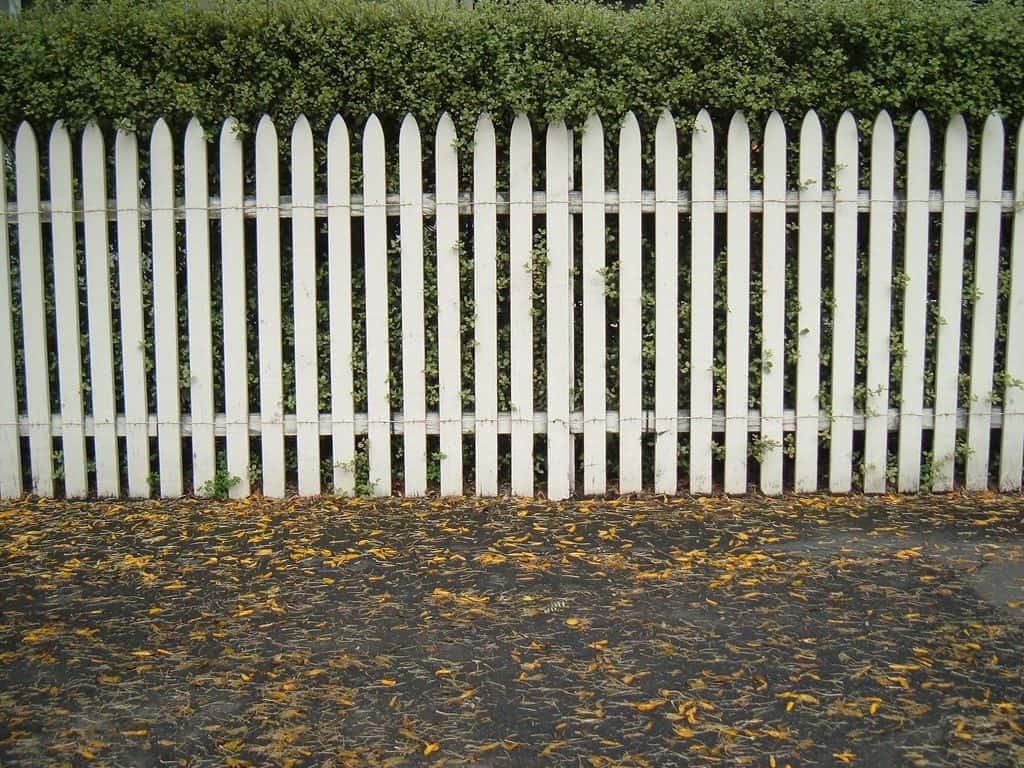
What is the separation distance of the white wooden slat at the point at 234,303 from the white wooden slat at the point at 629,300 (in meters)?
2.24

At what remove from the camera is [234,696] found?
3.00 m

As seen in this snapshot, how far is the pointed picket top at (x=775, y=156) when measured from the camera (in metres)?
5.18

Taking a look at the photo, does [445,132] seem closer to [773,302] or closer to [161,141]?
[161,141]

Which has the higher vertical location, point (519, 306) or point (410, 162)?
point (410, 162)

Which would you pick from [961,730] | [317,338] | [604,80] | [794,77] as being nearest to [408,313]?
[317,338]

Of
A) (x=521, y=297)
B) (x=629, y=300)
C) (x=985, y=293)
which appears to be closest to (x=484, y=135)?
(x=521, y=297)

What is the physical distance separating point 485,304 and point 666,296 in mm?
1068

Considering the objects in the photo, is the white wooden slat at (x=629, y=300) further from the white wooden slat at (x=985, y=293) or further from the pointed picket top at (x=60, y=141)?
the pointed picket top at (x=60, y=141)

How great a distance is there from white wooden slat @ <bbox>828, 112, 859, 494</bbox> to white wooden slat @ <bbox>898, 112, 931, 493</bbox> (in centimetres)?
31

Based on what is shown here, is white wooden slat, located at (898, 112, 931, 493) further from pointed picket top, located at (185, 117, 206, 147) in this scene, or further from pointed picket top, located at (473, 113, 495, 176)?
pointed picket top, located at (185, 117, 206, 147)

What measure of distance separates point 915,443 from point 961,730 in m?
2.97

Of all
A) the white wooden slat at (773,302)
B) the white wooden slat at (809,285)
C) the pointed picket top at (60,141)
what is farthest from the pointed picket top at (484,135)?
the pointed picket top at (60,141)

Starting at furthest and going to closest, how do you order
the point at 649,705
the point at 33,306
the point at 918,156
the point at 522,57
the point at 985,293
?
the point at 33,306 < the point at 985,293 < the point at 918,156 < the point at 522,57 < the point at 649,705

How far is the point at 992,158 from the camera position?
528 cm
